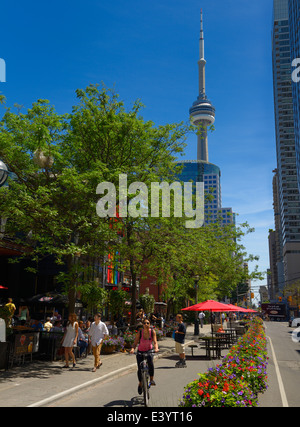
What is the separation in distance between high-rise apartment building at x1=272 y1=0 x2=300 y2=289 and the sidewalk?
138 m

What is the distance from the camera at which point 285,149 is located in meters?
174

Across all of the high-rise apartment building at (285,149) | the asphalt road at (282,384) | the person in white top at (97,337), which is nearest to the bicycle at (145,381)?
the asphalt road at (282,384)

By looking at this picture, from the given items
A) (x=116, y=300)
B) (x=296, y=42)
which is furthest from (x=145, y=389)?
(x=296, y=42)

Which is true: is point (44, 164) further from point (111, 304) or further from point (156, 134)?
point (111, 304)

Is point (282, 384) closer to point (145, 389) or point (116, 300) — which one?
point (145, 389)

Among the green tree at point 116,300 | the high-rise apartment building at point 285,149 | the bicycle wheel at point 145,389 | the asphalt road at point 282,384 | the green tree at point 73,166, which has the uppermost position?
the high-rise apartment building at point 285,149

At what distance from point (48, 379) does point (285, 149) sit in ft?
590

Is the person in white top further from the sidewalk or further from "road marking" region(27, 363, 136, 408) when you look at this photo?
"road marking" region(27, 363, 136, 408)

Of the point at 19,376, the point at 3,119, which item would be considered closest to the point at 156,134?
the point at 3,119

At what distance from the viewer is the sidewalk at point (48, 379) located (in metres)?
8.48

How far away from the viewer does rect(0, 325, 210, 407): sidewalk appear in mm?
8484

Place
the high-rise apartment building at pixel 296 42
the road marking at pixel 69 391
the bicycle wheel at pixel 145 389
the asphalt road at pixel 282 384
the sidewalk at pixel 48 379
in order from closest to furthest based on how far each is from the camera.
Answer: the bicycle wheel at pixel 145 389 < the road marking at pixel 69 391 < the sidewalk at pixel 48 379 < the asphalt road at pixel 282 384 < the high-rise apartment building at pixel 296 42

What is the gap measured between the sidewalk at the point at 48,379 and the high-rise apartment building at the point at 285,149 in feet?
453

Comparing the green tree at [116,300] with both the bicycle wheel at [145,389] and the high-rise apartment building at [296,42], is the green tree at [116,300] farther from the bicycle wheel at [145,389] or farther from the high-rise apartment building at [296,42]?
the high-rise apartment building at [296,42]
